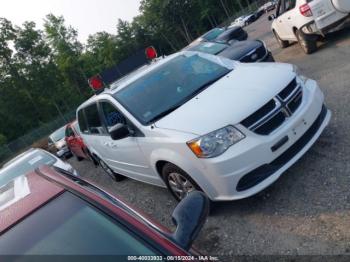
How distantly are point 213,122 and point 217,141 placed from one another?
0.23 m

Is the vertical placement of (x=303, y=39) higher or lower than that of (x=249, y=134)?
lower

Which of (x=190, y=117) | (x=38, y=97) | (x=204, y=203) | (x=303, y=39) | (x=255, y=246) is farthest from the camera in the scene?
(x=38, y=97)

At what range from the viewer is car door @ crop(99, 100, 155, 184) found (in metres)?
5.20

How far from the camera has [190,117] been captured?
4406mm

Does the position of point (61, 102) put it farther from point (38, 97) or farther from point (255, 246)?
point (255, 246)

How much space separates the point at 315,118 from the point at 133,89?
7.77ft

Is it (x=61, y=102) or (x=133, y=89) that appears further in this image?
(x=61, y=102)

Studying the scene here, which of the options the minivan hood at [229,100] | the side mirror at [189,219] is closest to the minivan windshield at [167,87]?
the minivan hood at [229,100]

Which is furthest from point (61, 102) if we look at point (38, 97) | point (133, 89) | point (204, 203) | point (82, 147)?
point (204, 203)

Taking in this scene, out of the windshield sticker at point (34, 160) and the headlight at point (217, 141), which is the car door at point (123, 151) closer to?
the headlight at point (217, 141)

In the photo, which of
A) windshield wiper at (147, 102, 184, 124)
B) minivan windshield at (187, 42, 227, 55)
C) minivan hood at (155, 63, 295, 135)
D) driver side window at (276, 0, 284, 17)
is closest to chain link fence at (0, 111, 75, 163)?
minivan windshield at (187, 42, 227, 55)

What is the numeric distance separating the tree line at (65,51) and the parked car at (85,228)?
43.6m

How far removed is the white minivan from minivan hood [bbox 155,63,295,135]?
0.04 feet

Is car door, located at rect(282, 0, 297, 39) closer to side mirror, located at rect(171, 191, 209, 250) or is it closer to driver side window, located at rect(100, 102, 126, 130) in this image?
driver side window, located at rect(100, 102, 126, 130)
